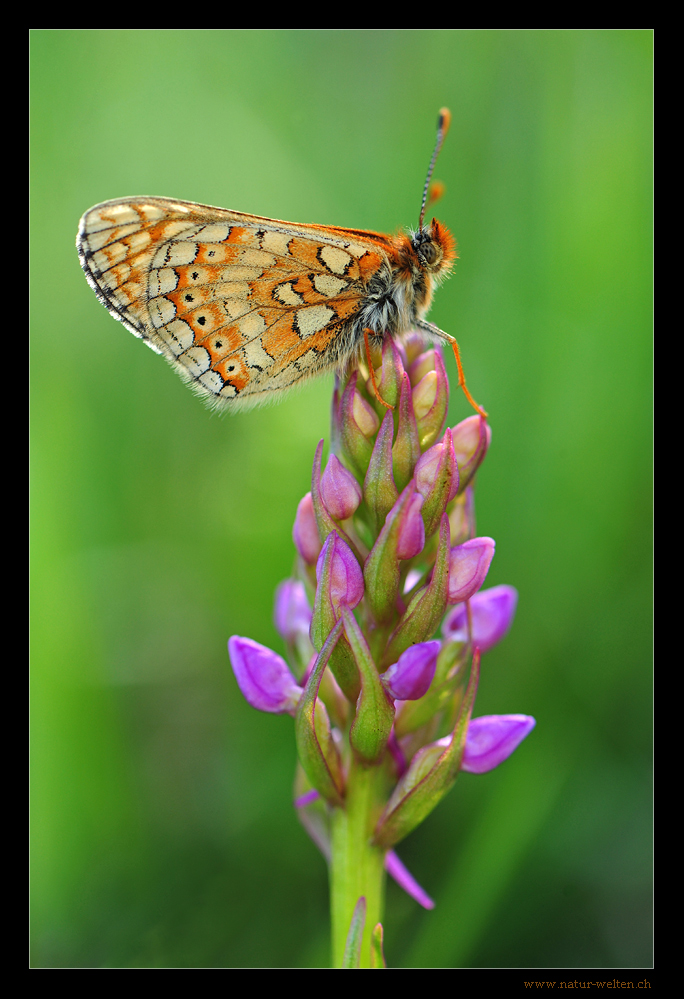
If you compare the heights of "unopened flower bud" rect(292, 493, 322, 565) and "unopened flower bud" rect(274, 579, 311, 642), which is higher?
"unopened flower bud" rect(292, 493, 322, 565)

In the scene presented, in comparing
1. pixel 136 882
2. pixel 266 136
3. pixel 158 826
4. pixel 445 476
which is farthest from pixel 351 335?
pixel 266 136

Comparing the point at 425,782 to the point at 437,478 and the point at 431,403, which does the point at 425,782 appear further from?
the point at 431,403

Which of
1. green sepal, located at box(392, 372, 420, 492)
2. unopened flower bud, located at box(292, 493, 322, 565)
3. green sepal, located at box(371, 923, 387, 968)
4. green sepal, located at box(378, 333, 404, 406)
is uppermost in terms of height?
green sepal, located at box(378, 333, 404, 406)

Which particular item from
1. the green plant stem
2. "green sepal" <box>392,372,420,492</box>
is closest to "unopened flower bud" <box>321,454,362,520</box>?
"green sepal" <box>392,372,420,492</box>

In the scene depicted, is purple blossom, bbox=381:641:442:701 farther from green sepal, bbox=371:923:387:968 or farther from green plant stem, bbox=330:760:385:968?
green sepal, bbox=371:923:387:968

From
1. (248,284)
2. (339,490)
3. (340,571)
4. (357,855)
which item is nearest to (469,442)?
(339,490)
